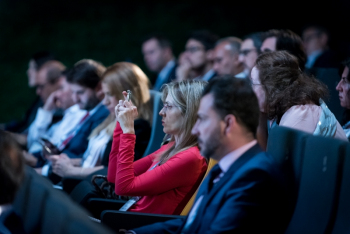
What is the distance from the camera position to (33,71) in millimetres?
4984

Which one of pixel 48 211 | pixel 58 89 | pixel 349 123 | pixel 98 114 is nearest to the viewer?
pixel 48 211

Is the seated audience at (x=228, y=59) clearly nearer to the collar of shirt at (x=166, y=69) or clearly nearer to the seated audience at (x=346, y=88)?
the collar of shirt at (x=166, y=69)

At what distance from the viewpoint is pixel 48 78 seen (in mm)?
4520

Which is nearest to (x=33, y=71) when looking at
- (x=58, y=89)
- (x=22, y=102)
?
(x=58, y=89)

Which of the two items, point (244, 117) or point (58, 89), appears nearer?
point (244, 117)

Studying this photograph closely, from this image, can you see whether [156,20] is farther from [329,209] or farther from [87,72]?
[329,209]

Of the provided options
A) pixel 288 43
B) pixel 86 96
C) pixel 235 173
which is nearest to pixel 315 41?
pixel 288 43

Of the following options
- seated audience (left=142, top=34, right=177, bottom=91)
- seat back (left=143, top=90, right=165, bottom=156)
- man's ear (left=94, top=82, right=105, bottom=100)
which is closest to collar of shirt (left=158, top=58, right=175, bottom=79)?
seated audience (left=142, top=34, right=177, bottom=91)

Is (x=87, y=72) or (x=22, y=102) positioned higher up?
(x=87, y=72)

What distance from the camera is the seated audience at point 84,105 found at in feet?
10.5

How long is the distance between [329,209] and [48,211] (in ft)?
2.66

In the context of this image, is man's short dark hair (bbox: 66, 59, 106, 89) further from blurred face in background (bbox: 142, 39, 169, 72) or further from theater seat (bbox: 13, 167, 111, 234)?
blurred face in background (bbox: 142, 39, 169, 72)

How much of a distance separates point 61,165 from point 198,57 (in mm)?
2534

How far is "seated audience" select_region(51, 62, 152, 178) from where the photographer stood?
278 centimetres
